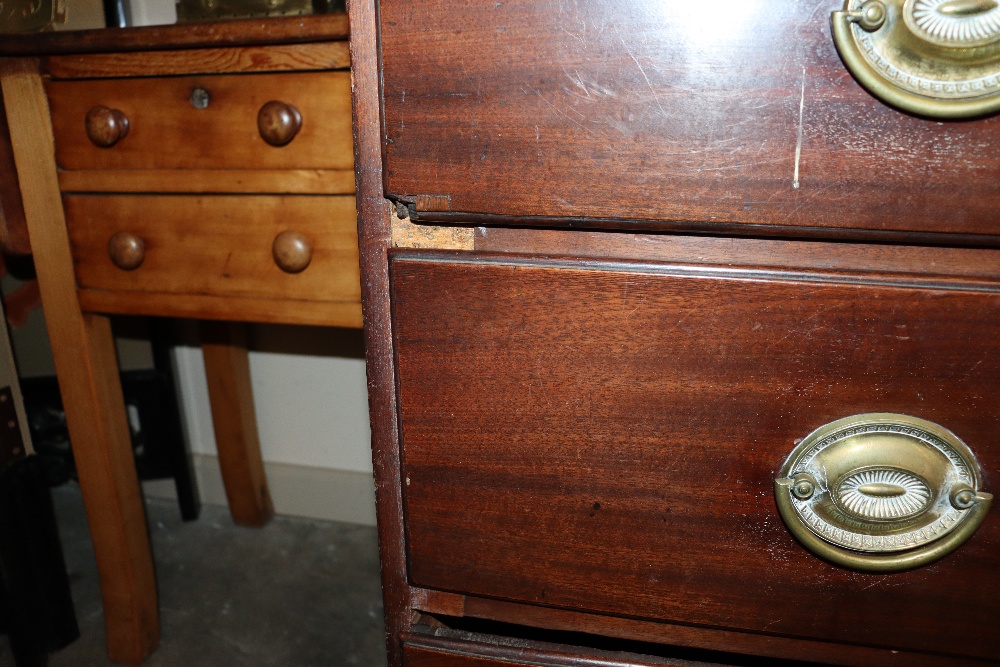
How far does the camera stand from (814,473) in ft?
1.32

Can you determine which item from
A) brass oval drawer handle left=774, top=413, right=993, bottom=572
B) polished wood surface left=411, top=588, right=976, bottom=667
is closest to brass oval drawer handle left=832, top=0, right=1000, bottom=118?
brass oval drawer handle left=774, top=413, right=993, bottom=572

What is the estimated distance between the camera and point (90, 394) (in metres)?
0.84

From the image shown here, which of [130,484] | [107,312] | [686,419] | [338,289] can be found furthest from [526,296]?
[130,484]

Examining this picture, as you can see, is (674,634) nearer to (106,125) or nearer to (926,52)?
(926,52)

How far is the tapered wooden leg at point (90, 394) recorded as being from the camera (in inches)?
29.2

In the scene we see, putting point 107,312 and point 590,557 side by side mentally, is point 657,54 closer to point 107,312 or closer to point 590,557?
point 590,557

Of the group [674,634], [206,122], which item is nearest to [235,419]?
[206,122]

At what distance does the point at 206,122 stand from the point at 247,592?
0.75 meters

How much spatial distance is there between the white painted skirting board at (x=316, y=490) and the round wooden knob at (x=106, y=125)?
0.76 meters

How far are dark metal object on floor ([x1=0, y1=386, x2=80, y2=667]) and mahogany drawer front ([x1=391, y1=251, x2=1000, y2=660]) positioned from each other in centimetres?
70

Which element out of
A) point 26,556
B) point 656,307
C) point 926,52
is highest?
point 926,52

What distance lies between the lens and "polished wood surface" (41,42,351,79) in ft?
2.15

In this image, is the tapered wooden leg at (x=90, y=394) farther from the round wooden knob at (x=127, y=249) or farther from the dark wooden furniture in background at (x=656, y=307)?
the dark wooden furniture in background at (x=656, y=307)

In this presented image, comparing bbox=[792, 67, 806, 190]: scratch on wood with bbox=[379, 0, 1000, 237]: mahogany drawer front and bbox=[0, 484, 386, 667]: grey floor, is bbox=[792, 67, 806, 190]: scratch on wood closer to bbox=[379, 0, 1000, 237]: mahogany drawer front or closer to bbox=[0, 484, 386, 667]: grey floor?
bbox=[379, 0, 1000, 237]: mahogany drawer front
